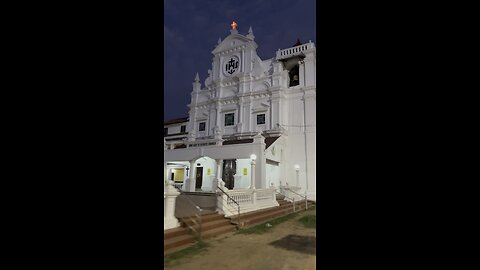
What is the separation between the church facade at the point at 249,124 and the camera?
1655 cm

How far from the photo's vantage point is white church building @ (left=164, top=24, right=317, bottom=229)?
16547mm

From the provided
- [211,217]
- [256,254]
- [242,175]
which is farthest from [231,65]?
[256,254]

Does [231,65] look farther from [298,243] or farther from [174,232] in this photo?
[298,243]

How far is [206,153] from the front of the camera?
16.3 metres

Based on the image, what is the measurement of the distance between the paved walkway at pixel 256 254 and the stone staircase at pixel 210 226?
44 cm

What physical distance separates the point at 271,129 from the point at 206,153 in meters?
5.22

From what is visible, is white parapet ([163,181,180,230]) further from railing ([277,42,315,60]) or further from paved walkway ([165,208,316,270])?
railing ([277,42,315,60])

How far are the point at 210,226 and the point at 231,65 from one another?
16966 millimetres

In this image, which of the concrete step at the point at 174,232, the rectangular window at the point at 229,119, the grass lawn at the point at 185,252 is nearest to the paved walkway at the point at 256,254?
the grass lawn at the point at 185,252

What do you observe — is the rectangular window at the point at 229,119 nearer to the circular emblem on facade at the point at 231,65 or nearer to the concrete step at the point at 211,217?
the circular emblem on facade at the point at 231,65

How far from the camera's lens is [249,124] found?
20266 mm

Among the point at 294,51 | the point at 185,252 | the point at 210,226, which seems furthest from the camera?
the point at 294,51
